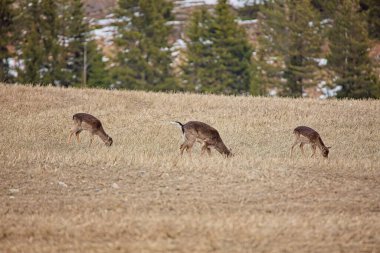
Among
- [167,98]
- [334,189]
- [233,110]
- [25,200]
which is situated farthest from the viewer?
[167,98]

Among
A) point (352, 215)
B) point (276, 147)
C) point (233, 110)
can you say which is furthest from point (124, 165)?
point (233, 110)

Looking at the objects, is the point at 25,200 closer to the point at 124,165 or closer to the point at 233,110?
the point at 124,165

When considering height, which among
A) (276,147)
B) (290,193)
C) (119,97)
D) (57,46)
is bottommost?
(57,46)

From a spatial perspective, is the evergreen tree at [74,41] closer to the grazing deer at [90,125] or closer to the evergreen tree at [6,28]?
the evergreen tree at [6,28]

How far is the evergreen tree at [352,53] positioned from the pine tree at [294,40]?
213 cm

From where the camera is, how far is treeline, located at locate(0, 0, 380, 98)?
4944 centimetres

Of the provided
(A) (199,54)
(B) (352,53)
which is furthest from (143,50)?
(B) (352,53)

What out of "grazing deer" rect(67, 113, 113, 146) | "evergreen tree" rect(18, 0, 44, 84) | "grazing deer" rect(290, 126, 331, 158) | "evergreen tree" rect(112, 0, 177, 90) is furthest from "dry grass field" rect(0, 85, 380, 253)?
"evergreen tree" rect(112, 0, 177, 90)

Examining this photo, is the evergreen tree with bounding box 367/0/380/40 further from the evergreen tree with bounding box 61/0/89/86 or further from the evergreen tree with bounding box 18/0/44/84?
the evergreen tree with bounding box 18/0/44/84

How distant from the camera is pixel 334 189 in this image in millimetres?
13453

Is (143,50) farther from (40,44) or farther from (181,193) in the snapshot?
(181,193)

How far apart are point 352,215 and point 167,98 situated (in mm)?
19060

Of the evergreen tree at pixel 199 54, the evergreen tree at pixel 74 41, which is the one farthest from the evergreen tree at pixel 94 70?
the evergreen tree at pixel 199 54

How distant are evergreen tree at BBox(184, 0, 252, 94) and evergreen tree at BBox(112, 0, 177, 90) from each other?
214cm
